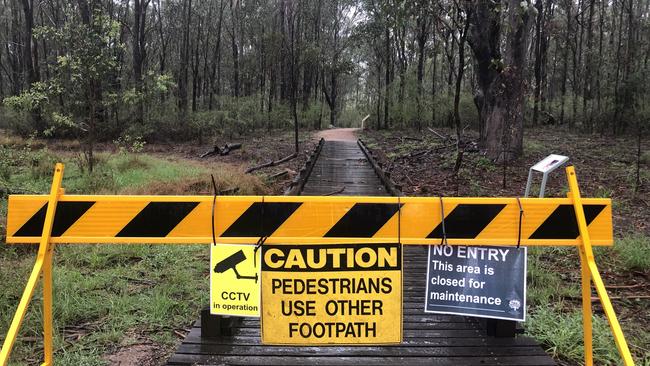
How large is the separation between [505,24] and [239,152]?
36.7ft

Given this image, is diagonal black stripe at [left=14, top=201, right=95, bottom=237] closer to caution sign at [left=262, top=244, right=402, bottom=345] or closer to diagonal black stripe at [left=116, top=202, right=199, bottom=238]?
diagonal black stripe at [left=116, top=202, right=199, bottom=238]

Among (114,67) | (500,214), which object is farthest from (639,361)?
(114,67)

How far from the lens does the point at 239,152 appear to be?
19.2 meters

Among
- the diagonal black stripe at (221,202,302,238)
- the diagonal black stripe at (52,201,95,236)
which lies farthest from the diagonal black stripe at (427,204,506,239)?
the diagonal black stripe at (52,201,95,236)

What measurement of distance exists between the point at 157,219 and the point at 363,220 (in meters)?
1.04

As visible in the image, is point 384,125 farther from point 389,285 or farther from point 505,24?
point 389,285

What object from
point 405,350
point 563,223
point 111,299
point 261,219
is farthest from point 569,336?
point 111,299

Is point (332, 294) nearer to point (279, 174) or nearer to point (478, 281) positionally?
point (478, 281)

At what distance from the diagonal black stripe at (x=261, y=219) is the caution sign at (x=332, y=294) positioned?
0.10 meters

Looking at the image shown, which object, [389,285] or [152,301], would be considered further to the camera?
[152,301]

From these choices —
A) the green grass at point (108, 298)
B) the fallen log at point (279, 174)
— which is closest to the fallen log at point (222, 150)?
the fallen log at point (279, 174)

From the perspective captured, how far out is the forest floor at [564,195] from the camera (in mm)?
3635

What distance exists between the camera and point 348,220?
2.43 meters

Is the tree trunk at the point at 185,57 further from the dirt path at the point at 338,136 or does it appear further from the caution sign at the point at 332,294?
the caution sign at the point at 332,294
